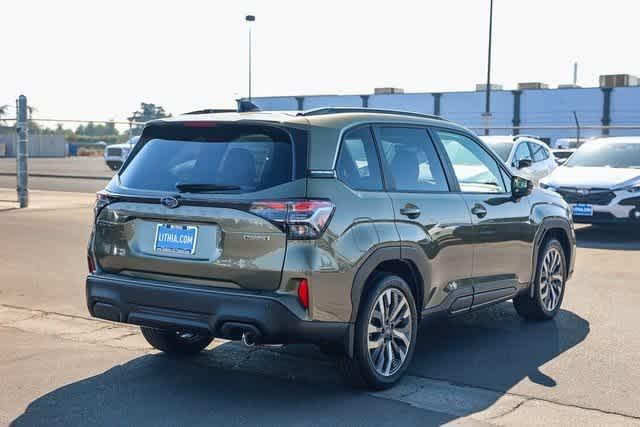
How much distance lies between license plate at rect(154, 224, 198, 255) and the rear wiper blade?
0.71 feet

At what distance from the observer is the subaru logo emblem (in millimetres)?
5242

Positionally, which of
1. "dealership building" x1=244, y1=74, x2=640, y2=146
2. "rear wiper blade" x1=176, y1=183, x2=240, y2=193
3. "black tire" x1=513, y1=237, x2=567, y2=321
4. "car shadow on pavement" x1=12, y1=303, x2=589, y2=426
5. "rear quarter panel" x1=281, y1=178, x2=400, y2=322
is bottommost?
"car shadow on pavement" x1=12, y1=303, x2=589, y2=426

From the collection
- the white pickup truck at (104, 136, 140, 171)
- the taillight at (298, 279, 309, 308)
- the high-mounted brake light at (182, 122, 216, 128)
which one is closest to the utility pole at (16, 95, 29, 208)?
the high-mounted brake light at (182, 122, 216, 128)

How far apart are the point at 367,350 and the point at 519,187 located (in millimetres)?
2396

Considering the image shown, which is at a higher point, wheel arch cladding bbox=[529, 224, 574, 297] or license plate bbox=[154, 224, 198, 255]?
license plate bbox=[154, 224, 198, 255]

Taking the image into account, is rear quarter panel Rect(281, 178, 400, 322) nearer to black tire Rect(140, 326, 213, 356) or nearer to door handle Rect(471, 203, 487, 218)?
door handle Rect(471, 203, 487, 218)

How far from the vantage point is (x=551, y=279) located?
25.6ft

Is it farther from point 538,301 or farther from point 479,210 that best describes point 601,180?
point 479,210

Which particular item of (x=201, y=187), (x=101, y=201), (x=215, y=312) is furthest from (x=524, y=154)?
(x=215, y=312)

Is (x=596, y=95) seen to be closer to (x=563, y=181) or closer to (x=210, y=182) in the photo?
(x=563, y=181)

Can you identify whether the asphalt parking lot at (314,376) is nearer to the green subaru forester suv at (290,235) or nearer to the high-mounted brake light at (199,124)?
the green subaru forester suv at (290,235)

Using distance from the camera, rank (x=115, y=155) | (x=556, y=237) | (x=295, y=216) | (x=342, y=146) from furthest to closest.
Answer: (x=115, y=155), (x=556, y=237), (x=342, y=146), (x=295, y=216)

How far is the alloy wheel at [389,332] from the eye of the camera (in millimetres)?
5520

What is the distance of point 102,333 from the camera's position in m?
7.16
